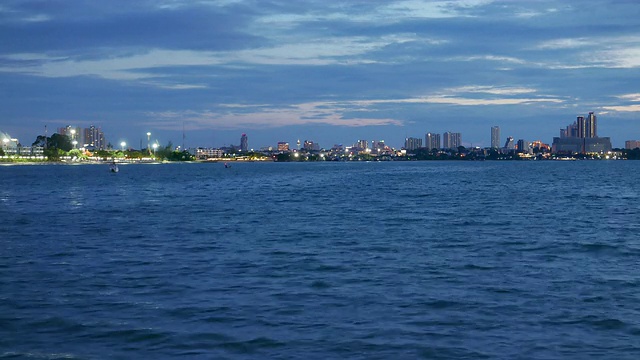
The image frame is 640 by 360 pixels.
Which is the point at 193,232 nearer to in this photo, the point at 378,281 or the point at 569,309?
the point at 378,281

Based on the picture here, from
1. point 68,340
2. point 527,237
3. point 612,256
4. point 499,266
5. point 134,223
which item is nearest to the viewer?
point 68,340

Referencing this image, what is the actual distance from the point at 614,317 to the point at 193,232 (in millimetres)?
26252

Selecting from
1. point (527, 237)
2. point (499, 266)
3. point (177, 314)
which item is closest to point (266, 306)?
point (177, 314)

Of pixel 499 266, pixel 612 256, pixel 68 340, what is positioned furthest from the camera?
Result: pixel 612 256

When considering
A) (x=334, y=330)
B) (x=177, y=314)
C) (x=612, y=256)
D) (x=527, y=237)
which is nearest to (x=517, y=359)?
(x=334, y=330)

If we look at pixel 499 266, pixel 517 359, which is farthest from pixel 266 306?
pixel 499 266

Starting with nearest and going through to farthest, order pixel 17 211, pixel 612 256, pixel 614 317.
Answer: pixel 614 317, pixel 612 256, pixel 17 211

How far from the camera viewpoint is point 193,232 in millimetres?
40469

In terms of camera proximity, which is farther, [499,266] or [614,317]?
[499,266]

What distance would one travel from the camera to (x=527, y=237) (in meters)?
37.2

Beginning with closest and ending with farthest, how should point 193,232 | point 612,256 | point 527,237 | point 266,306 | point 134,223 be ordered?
1. point 266,306
2. point 612,256
3. point 527,237
4. point 193,232
5. point 134,223

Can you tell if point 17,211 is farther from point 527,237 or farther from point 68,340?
point 68,340

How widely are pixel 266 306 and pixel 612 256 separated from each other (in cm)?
1687

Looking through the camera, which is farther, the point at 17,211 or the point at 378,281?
the point at 17,211
